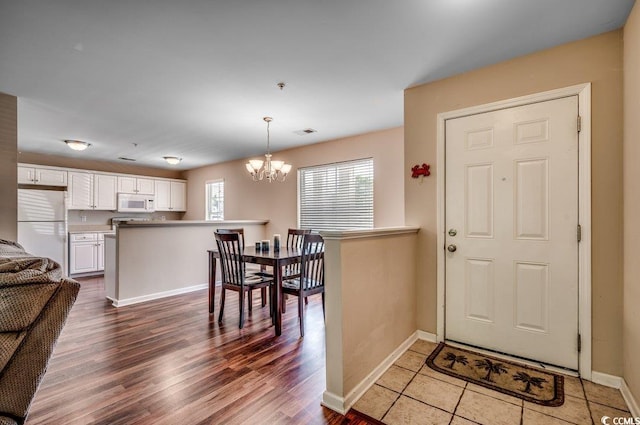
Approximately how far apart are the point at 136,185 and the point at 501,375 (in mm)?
7187

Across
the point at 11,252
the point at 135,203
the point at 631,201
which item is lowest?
the point at 11,252

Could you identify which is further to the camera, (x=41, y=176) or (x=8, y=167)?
(x=41, y=176)

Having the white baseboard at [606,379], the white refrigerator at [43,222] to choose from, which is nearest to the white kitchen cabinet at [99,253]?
the white refrigerator at [43,222]

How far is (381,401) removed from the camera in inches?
73.0

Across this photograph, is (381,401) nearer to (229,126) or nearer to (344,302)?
(344,302)

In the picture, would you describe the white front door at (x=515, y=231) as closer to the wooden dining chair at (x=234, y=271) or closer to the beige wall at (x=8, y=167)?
the wooden dining chair at (x=234, y=271)

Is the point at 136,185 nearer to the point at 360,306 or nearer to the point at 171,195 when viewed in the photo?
the point at 171,195

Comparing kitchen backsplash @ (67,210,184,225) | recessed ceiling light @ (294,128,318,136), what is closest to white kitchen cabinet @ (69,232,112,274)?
kitchen backsplash @ (67,210,184,225)

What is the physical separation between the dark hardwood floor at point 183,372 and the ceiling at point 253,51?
2.32m

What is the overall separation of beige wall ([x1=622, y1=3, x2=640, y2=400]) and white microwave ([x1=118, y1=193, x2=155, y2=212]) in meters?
7.59

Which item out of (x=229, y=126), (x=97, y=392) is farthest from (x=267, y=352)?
(x=229, y=126)

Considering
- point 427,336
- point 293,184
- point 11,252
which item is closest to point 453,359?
point 427,336

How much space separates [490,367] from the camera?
223cm

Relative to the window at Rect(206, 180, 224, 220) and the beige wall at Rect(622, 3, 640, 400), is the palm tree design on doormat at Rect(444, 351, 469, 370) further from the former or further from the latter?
the window at Rect(206, 180, 224, 220)
